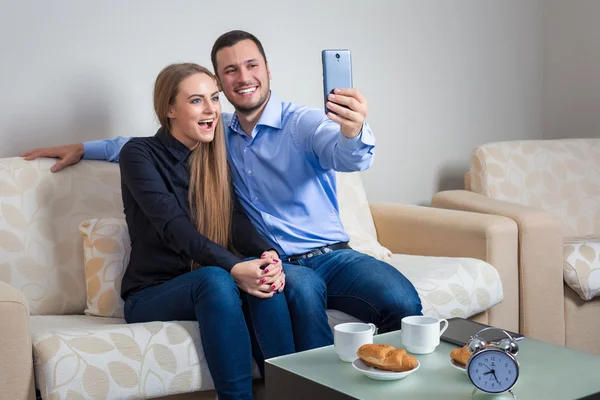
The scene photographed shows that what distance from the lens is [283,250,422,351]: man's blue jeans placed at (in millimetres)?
2035

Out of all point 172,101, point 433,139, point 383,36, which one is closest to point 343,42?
point 383,36

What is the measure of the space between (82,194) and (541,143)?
1948mm

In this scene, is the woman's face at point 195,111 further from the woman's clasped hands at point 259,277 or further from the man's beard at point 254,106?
the woman's clasped hands at point 259,277

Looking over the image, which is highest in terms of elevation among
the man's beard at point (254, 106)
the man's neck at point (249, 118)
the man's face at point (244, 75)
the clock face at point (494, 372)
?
the man's face at point (244, 75)

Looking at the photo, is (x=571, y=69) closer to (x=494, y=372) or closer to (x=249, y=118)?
(x=249, y=118)

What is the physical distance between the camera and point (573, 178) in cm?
333

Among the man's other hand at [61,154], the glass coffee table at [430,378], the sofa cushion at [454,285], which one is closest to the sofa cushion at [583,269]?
the sofa cushion at [454,285]

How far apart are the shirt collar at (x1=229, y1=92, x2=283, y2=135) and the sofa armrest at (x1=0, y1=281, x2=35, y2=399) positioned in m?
0.90

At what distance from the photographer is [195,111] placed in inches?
86.9

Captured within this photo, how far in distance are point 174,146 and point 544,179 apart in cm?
174

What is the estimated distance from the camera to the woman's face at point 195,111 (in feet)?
7.26

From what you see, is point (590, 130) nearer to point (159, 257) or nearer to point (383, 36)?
point (383, 36)

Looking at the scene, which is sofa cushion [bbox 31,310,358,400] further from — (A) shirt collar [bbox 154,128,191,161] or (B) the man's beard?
(B) the man's beard

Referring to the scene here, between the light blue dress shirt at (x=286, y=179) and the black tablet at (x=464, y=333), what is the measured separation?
1.89 ft
